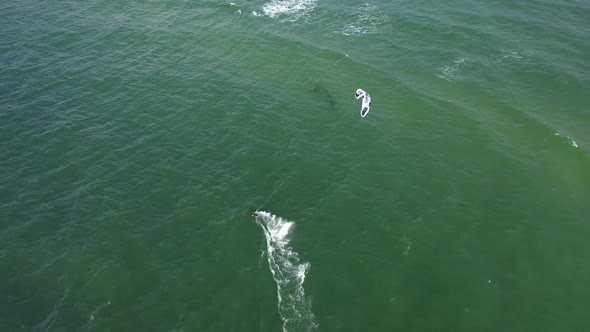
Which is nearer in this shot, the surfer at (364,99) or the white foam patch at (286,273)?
the white foam patch at (286,273)

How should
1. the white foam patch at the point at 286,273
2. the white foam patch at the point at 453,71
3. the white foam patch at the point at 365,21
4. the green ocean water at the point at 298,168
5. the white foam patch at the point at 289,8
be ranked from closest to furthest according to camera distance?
1. the white foam patch at the point at 286,273
2. the green ocean water at the point at 298,168
3. the white foam patch at the point at 453,71
4. the white foam patch at the point at 365,21
5. the white foam patch at the point at 289,8

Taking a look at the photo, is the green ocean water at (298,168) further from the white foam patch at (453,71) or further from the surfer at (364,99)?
the surfer at (364,99)

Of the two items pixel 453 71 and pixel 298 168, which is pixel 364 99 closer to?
pixel 298 168

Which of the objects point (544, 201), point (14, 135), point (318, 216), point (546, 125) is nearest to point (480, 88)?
point (546, 125)

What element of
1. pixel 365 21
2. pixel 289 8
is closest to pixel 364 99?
pixel 365 21

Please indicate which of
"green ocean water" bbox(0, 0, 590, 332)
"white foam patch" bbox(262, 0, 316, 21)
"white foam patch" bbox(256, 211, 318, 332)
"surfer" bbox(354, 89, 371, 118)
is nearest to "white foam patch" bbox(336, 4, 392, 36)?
"green ocean water" bbox(0, 0, 590, 332)

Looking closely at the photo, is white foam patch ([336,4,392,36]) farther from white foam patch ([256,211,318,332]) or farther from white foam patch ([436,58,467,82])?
white foam patch ([256,211,318,332])

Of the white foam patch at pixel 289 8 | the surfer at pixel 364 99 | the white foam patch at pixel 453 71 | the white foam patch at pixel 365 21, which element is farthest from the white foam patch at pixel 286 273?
the white foam patch at pixel 289 8
